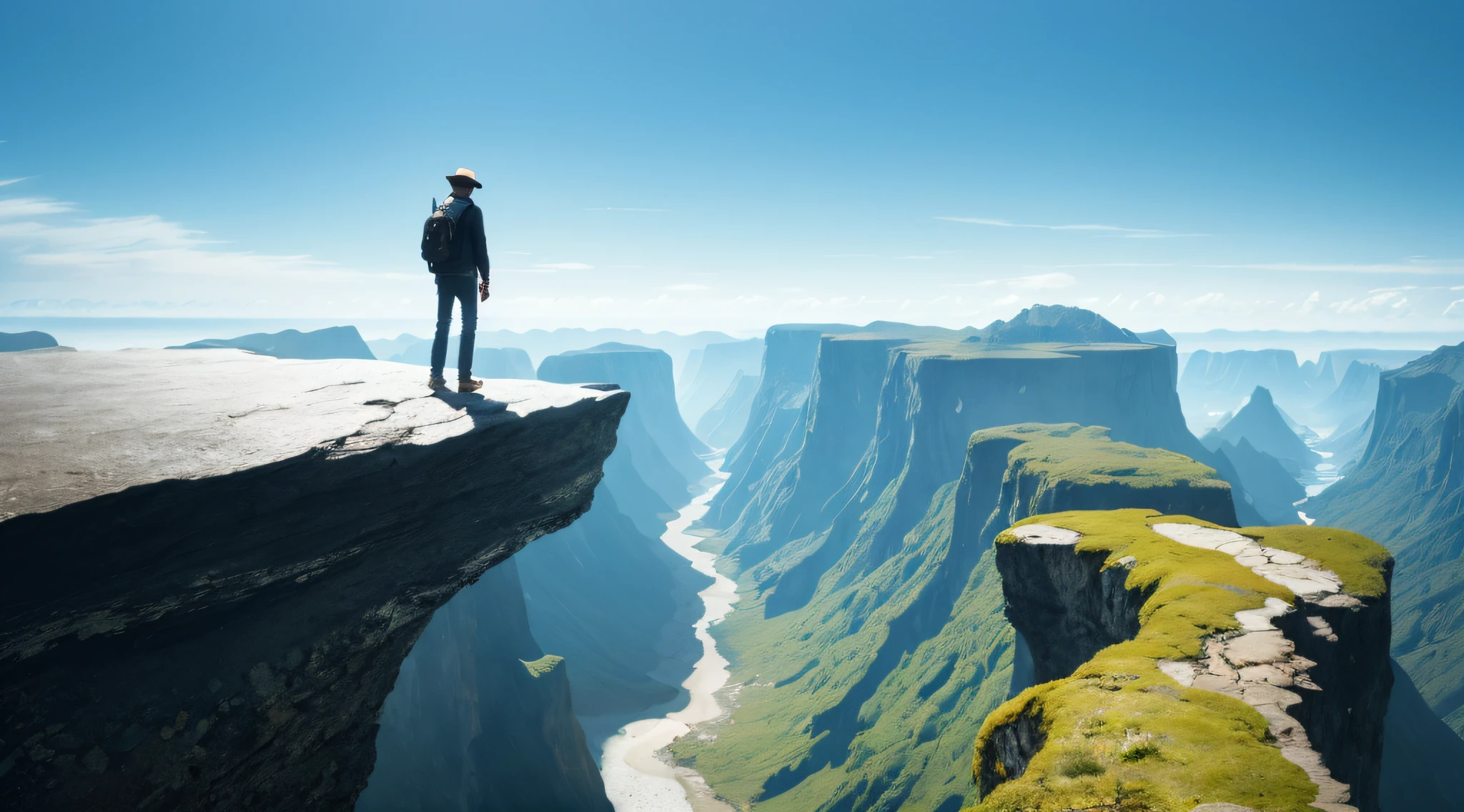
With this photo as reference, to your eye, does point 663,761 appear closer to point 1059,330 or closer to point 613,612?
point 613,612

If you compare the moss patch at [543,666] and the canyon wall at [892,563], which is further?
the canyon wall at [892,563]

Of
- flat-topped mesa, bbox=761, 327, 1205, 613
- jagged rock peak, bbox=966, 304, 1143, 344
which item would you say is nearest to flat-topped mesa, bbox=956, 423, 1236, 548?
flat-topped mesa, bbox=761, 327, 1205, 613

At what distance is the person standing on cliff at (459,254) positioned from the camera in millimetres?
13844

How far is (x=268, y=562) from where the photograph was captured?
37.6 ft

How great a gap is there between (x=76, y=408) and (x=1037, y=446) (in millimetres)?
76034

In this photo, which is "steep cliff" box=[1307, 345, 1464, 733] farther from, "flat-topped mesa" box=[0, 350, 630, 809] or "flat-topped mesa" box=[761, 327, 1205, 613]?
"flat-topped mesa" box=[0, 350, 630, 809]

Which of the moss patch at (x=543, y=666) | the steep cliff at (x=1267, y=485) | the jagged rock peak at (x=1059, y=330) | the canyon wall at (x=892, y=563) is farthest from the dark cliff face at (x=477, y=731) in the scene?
the steep cliff at (x=1267, y=485)

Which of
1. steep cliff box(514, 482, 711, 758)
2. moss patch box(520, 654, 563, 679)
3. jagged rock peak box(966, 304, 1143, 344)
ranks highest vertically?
jagged rock peak box(966, 304, 1143, 344)

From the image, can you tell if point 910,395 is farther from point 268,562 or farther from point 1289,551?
point 268,562

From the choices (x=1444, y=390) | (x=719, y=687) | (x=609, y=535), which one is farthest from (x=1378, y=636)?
(x=1444, y=390)

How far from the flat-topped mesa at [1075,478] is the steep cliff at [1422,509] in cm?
5946

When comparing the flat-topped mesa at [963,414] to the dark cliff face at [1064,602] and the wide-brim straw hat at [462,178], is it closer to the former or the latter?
the dark cliff face at [1064,602]

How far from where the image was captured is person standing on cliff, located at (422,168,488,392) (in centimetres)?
1384

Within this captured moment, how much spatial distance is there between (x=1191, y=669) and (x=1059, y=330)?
186919 mm
